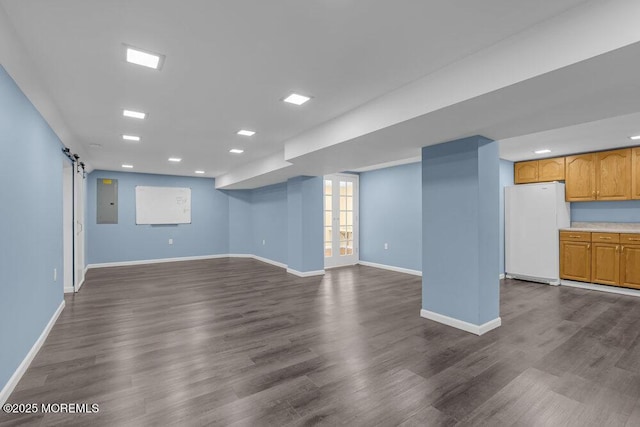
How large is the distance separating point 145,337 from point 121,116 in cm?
253

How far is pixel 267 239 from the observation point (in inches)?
329

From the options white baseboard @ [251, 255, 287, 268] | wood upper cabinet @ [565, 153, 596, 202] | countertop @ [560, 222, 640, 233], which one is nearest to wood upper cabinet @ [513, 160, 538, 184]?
wood upper cabinet @ [565, 153, 596, 202]

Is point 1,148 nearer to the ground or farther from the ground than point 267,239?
farther from the ground

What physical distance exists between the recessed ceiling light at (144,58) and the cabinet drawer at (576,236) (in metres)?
6.42

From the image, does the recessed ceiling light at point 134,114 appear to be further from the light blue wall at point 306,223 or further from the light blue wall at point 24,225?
the light blue wall at point 306,223

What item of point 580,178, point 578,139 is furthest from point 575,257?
point 578,139

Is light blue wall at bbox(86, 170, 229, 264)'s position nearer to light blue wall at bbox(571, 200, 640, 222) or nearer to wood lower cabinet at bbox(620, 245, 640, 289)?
light blue wall at bbox(571, 200, 640, 222)

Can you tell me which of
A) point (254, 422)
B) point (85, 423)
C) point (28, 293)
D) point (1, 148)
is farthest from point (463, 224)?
point (28, 293)

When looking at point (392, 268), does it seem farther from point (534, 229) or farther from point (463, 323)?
point (463, 323)

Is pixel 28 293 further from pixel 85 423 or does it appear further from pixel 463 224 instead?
pixel 463 224

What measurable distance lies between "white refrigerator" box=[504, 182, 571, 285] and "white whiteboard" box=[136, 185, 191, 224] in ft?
26.4

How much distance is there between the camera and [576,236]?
515cm

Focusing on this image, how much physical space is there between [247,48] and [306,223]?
14.5ft

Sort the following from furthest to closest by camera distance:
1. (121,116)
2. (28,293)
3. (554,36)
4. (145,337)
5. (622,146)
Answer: (622,146) → (121,116) → (145,337) → (28,293) → (554,36)
